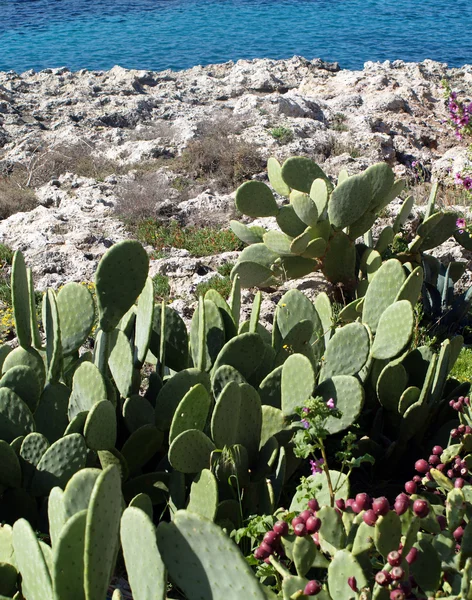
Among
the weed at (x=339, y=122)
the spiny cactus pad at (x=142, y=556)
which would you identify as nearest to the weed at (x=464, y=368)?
the spiny cactus pad at (x=142, y=556)

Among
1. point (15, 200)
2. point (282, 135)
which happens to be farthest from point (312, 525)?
point (282, 135)

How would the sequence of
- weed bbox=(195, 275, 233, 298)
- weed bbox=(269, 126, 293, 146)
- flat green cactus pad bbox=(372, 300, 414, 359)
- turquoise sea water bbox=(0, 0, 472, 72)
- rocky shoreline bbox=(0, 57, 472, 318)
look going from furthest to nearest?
1. turquoise sea water bbox=(0, 0, 472, 72)
2. weed bbox=(269, 126, 293, 146)
3. rocky shoreline bbox=(0, 57, 472, 318)
4. weed bbox=(195, 275, 233, 298)
5. flat green cactus pad bbox=(372, 300, 414, 359)

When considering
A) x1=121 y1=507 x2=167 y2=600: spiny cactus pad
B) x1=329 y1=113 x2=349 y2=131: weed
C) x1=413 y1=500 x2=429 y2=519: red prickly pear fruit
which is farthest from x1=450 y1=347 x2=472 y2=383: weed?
x1=329 y1=113 x2=349 y2=131: weed

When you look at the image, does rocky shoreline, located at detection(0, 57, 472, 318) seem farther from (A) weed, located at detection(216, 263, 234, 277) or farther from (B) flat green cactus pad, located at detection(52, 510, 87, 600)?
(B) flat green cactus pad, located at detection(52, 510, 87, 600)

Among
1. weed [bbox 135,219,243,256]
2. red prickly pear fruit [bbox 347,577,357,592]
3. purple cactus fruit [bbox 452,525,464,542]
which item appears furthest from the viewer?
weed [bbox 135,219,243,256]

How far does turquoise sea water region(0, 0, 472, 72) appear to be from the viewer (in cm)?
2427

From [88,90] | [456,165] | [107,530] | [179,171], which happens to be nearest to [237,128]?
[179,171]

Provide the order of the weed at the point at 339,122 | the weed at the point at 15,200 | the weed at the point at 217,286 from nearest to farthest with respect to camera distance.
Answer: the weed at the point at 217,286
the weed at the point at 15,200
the weed at the point at 339,122

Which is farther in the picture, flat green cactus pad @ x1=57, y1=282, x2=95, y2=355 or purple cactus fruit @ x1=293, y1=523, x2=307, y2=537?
flat green cactus pad @ x1=57, y1=282, x2=95, y2=355

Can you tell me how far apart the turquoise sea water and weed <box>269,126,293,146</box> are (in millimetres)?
15356

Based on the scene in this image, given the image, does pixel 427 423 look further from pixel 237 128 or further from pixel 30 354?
pixel 237 128

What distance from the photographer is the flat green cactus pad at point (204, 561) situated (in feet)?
5.10

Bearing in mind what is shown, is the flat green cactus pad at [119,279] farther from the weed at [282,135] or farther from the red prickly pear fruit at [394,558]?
the weed at [282,135]

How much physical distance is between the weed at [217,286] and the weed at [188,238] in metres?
0.72
